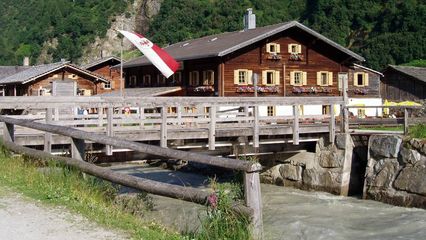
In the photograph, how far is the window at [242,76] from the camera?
114ft

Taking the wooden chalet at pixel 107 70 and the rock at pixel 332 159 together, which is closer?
the rock at pixel 332 159

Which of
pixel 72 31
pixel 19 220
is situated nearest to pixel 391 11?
pixel 72 31

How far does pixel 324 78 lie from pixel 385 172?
2117 centimetres

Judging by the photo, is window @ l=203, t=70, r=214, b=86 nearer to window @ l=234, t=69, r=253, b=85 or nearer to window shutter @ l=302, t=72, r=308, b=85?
window @ l=234, t=69, r=253, b=85

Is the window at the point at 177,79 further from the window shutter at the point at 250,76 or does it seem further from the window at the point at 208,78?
the window shutter at the point at 250,76

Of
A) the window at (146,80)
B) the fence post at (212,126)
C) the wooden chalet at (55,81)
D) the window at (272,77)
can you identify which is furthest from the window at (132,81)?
the fence post at (212,126)

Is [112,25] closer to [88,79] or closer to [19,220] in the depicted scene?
[88,79]

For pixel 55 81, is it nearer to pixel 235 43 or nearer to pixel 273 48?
pixel 235 43

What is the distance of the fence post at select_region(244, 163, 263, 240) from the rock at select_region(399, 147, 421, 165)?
12.6 meters

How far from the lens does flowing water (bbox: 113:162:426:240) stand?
13.3 metres

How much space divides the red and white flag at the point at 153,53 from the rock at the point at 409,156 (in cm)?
770

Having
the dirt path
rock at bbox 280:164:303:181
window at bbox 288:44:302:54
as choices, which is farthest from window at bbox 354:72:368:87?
the dirt path

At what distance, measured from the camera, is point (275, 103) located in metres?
17.7

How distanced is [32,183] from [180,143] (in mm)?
8055
